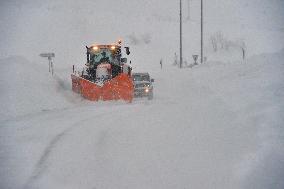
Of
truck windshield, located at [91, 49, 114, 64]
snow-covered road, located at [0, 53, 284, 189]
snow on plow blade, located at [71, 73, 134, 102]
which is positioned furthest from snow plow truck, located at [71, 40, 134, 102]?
snow-covered road, located at [0, 53, 284, 189]

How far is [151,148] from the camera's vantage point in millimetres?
8578

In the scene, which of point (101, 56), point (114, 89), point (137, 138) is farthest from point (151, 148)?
point (101, 56)

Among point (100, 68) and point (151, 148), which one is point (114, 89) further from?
point (151, 148)

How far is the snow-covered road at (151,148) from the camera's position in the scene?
6.76 metres

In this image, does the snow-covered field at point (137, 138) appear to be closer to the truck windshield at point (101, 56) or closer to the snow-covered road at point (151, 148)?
the snow-covered road at point (151, 148)

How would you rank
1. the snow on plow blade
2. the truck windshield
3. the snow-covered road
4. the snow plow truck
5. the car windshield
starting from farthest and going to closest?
the truck windshield → the car windshield → the snow plow truck → the snow on plow blade → the snow-covered road

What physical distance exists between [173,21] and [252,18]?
50.7 ft

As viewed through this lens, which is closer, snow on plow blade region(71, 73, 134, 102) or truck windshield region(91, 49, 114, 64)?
snow on plow blade region(71, 73, 134, 102)

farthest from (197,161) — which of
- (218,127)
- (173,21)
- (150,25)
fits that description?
(173,21)

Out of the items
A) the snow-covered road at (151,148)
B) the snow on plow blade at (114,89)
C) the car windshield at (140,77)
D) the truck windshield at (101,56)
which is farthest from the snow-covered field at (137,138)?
the car windshield at (140,77)

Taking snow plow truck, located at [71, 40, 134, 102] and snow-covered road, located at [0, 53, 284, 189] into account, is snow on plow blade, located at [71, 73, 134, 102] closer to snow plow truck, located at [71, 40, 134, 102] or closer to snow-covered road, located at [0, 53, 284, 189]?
snow plow truck, located at [71, 40, 134, 102]

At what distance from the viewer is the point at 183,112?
13.2m

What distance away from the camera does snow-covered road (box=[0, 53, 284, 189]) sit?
6.76m

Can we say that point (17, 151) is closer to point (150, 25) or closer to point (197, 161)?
point (197, 161)
